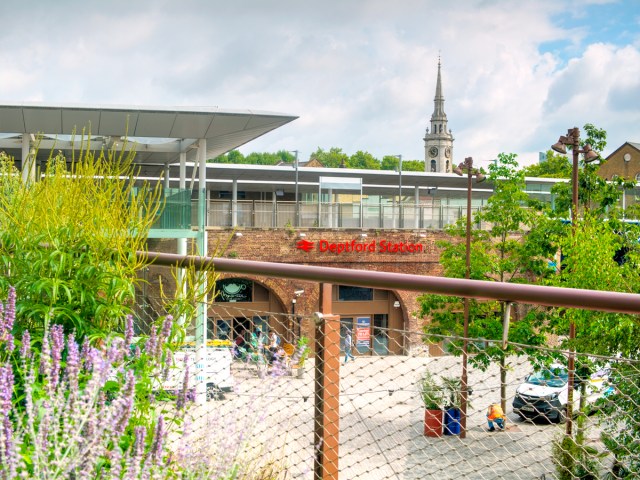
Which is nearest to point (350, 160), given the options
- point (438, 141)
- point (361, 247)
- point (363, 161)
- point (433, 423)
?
point (363, 161)

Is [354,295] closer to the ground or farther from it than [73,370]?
closer to the ground

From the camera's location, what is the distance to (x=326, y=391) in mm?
2857

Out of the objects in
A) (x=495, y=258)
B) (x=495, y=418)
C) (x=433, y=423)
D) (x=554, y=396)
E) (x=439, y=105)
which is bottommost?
(x=495, y=258)

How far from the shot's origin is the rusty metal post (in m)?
2.85

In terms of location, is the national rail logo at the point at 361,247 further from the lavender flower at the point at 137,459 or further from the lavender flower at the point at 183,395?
the lavender flower at the point at 137,459

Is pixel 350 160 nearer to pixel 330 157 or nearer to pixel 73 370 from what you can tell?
pixel 330 157

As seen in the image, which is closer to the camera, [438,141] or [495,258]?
[495,258]

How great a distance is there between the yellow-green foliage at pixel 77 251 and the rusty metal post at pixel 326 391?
0.86 meters

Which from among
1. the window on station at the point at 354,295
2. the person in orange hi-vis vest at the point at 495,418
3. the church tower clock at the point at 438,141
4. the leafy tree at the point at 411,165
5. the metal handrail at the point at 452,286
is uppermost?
the church tower clock at the point at 438,141

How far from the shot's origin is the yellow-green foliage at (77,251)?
318 cm

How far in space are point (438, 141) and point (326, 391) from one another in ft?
408

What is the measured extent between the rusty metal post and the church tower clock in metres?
122

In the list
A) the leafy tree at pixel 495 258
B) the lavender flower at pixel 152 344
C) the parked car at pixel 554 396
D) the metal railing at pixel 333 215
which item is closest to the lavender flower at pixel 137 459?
the lavender flower at pixel 152 344

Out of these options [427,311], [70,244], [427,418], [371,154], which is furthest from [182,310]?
[371,154]
